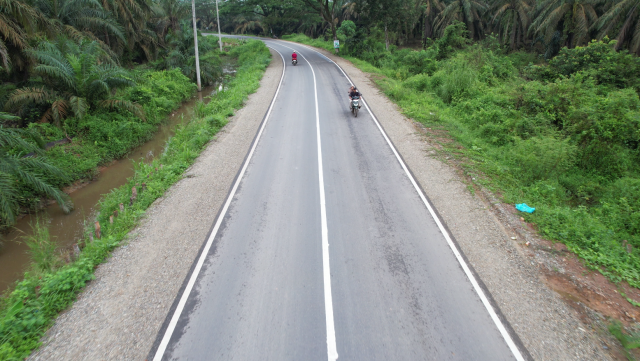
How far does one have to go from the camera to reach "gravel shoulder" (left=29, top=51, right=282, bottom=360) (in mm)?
5485

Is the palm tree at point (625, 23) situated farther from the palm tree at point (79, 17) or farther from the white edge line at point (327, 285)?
the palm tree at point (79, 17)

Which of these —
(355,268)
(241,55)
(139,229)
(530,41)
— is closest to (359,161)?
(355,268)

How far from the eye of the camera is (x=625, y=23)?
21219 millimetres

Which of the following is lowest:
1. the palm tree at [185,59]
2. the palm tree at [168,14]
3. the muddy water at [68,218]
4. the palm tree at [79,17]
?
the muddy water at [68,218]

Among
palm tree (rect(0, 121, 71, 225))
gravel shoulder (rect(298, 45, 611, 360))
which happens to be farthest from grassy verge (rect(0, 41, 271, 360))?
gravel shoulder (rect(298, 45, 611, 360))

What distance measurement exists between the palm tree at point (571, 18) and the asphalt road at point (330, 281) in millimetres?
24784

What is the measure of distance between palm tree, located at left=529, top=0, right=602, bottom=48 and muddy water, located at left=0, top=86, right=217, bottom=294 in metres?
30.3

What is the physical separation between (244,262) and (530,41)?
48.8m

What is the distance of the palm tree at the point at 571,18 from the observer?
2566 centimetres

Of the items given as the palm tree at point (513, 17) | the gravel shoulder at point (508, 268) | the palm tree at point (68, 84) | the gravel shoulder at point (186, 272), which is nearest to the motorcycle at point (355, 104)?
the gravel shoulder at point (508, 268)

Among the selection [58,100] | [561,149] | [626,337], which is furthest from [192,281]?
[58,100]

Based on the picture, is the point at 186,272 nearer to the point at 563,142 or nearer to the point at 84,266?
the point at 84,266

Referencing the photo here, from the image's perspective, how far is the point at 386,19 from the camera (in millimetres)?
34344

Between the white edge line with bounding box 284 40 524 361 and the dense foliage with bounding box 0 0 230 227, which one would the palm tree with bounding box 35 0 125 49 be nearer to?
the dense foliage with bounding box 0 0 230 227
